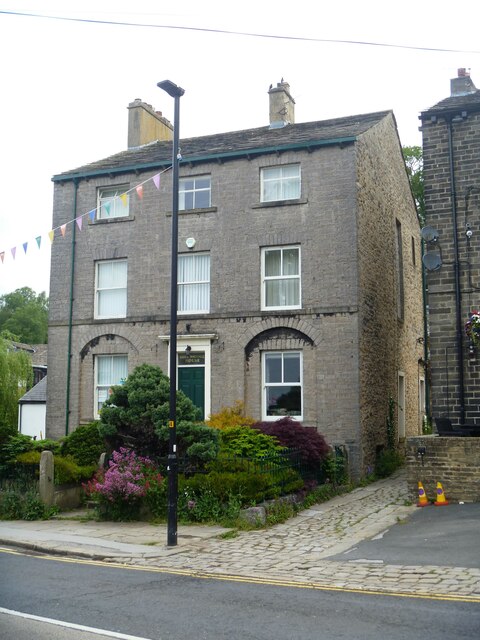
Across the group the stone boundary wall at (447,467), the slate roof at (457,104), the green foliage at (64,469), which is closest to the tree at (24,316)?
the green foliage at (64,469)

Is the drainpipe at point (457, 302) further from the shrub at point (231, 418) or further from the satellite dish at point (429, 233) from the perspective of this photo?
the shrub at point (231, 418)

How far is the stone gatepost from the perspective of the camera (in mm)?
15547

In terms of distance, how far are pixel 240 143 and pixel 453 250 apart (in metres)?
8.36

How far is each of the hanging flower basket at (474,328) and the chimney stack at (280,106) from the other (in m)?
10.8

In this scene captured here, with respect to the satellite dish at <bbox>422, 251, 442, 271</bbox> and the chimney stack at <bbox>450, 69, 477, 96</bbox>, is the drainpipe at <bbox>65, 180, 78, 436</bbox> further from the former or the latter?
the chimney stack at <bbox>450, 69, 477, 96</bbox>

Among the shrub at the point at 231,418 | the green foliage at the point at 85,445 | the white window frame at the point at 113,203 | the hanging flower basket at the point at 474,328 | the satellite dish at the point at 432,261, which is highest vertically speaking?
the white window frame at the point at 113,203

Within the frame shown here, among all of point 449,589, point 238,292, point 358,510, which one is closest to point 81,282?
point 238,292

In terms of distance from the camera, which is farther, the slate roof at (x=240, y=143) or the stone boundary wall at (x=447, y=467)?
the slate roof at (x=240, y=143)

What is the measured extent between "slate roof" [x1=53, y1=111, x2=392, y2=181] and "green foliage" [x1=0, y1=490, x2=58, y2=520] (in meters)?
11.5

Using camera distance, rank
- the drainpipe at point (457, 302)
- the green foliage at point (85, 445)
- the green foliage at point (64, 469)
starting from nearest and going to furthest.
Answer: the green foliage at point (64, 469) → the drainpipe at point (457, 302) → the green foliage at point (85, 445)

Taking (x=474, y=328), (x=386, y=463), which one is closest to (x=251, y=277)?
(x=386, y=463)

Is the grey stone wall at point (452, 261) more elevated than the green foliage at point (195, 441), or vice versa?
the grey stone wall at point (452, 261)

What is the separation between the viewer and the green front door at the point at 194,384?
21.5 meters

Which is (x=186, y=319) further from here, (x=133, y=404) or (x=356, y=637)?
(x=356, y=637)
